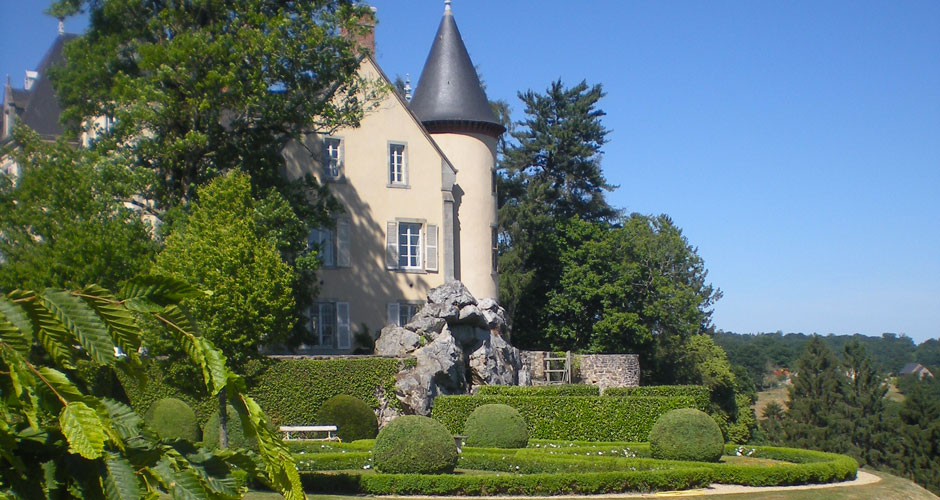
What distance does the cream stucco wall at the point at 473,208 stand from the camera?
4012 centimetres

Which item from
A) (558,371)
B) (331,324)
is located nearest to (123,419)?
(331,324)

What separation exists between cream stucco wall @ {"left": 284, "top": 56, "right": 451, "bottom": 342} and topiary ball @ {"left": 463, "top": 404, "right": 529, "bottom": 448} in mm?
11437

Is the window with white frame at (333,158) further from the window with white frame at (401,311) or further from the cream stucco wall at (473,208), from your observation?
the window with white frame at (401,311)

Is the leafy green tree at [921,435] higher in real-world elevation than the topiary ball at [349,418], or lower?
lower

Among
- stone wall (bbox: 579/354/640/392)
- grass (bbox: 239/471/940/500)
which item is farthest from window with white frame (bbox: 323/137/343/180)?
grass (bbox: 239/471/940/500)

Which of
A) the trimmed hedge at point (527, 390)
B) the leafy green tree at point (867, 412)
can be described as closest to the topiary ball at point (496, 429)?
the trimmed hedge at point (527, 390)

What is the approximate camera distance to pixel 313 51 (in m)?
31.2

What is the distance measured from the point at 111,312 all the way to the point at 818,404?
64926mm

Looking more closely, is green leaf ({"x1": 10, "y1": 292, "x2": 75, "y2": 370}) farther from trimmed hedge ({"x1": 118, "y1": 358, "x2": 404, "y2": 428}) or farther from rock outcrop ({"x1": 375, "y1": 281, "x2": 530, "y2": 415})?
Answer: rock outcrop ({"x1": 375, "y1": 281, "x2": 530, "y2": 415})

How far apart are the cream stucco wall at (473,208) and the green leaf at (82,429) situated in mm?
36129

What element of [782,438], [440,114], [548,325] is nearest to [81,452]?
[440,114]

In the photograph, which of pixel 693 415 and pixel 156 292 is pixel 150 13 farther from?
pixel 156 292

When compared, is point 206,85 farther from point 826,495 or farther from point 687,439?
point 826,495

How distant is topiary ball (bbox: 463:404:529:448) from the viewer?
85.5 feet
